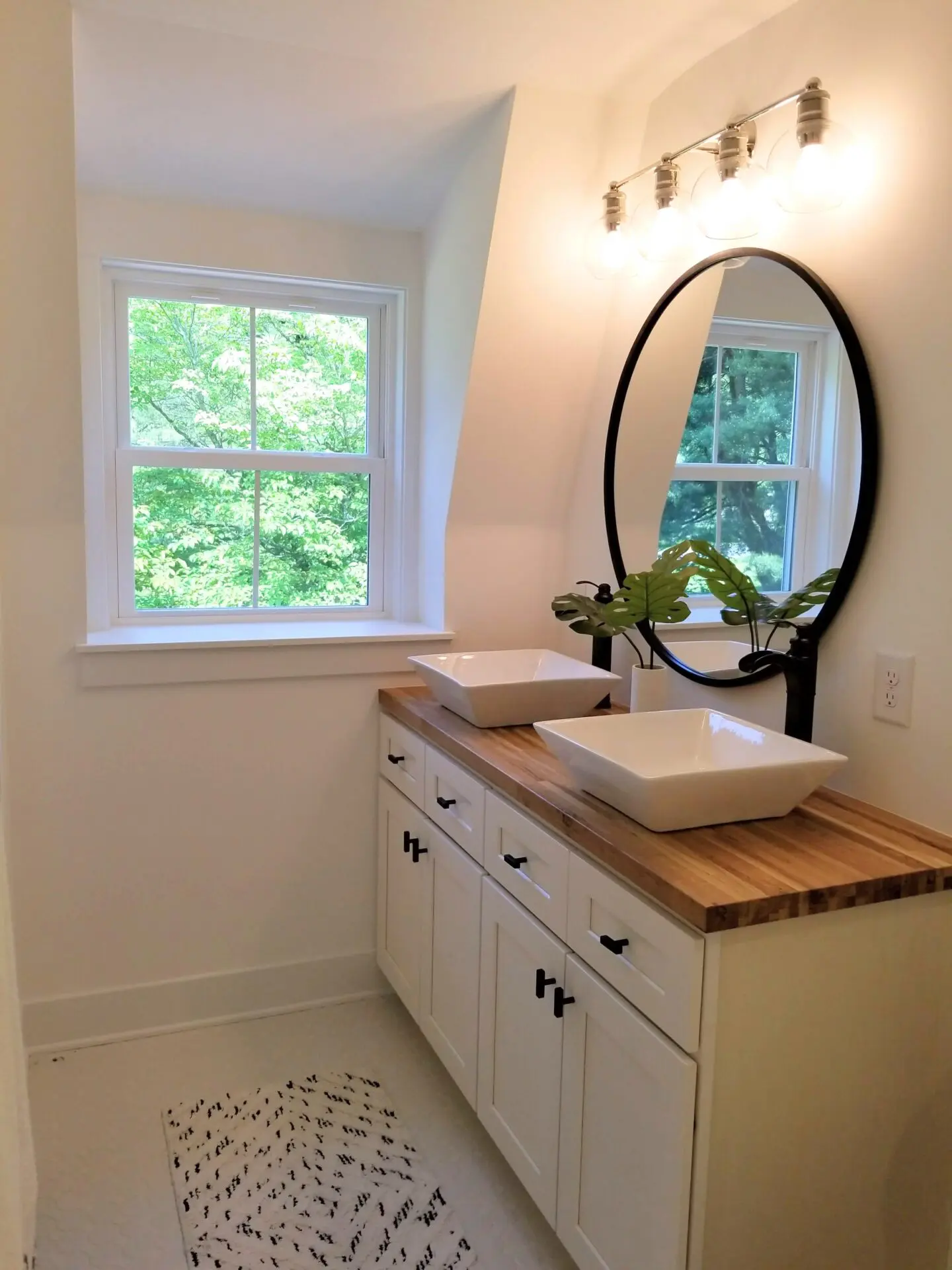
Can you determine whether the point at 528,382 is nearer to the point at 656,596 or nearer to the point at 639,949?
the point at 656,596

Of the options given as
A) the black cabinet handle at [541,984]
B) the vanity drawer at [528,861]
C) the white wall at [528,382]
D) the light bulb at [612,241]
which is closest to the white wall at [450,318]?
the white wall at [528,382]

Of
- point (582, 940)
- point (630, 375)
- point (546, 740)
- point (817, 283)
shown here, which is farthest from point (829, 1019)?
point (630, 375)

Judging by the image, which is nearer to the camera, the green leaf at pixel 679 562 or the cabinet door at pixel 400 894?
the green leaf at pixel 679 562

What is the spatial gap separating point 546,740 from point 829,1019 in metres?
0.60

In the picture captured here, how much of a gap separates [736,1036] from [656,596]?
0.99 meters

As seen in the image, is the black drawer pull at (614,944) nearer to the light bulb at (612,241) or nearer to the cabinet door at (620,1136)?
the cabinet door at (620,1136)

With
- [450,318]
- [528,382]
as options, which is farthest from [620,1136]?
[450,318]

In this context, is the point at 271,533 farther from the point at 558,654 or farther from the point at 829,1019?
the point at 829,1019

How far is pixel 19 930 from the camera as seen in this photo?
2354 millimetres

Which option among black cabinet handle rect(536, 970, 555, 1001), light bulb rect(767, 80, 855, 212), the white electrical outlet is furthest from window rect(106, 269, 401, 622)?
the white electrical outlet

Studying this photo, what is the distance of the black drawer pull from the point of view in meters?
1.42

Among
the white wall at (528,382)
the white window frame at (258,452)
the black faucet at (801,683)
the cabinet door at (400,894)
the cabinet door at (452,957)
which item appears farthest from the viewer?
the white window frame at (258,452)

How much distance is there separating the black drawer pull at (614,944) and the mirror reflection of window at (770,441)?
76cm

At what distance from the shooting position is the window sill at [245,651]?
2350 mm
